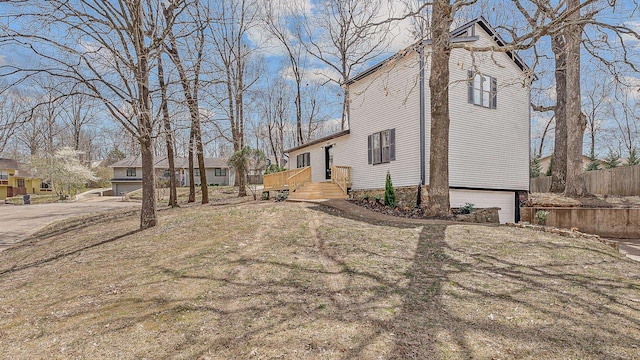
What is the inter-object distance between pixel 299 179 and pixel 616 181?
14911mm

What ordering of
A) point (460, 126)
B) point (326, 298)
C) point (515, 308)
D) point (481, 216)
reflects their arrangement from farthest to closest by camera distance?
point (460, 126)
point (481, 216)
point (326, 298)
point (515, 308)

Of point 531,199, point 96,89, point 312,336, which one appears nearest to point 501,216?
point 531,199

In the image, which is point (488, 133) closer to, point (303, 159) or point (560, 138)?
point (560, 138)

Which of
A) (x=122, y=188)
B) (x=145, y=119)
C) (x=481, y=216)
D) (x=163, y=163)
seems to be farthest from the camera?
(x=163, y=163)

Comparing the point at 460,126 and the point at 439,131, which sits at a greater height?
the point at 460,126

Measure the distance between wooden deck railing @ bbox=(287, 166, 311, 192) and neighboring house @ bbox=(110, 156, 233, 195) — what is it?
923 inches

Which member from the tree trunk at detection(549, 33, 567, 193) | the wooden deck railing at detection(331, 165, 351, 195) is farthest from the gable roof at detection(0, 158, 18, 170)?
Result: the tree trunk at detection(549, 33, 567, 193)

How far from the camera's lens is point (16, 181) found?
40875mm

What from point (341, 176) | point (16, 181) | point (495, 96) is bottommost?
point (341, 176)

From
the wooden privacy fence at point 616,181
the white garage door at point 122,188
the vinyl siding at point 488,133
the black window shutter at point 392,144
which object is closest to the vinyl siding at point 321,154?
the black window shutter at point 392,144

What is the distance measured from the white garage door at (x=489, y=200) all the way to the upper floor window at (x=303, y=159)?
30.2ft

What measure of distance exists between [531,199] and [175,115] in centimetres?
1354

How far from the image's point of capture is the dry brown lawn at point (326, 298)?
10.6ft

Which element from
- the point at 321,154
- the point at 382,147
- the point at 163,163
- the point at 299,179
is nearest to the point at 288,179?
the point at 299,179
